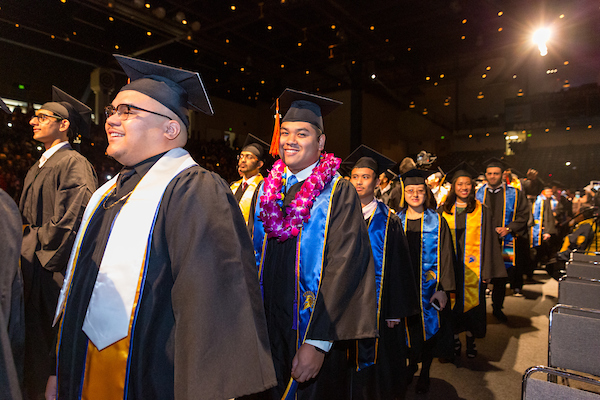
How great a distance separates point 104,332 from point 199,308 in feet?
1.09

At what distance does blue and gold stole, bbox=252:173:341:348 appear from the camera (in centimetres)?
166

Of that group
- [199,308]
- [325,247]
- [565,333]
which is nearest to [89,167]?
[325,247]

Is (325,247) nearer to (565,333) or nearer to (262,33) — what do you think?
(565,333)

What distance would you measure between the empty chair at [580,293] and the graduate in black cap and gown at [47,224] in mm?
3572

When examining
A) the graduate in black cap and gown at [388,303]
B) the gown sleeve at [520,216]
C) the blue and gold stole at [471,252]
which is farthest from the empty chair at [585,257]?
the graduate in black cap and gown at [388,303]

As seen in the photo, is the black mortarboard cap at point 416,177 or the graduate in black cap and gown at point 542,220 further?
the graduate in black cap and gown at point 542,220

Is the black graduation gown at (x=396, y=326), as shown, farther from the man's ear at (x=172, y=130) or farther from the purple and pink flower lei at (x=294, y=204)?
the man's ear at (x=172, y=130)

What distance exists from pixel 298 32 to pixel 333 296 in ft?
31.3

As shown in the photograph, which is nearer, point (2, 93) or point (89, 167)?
point (89, 167)

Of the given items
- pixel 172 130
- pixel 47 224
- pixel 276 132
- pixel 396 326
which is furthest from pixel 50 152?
pixel 396 326

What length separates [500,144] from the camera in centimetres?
1627

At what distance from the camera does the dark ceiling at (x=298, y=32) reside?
25.6 feet

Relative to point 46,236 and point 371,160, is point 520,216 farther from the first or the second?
point 46,236

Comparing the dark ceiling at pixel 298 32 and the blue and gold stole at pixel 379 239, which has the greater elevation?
the dark ceiling at pixel 298 32
